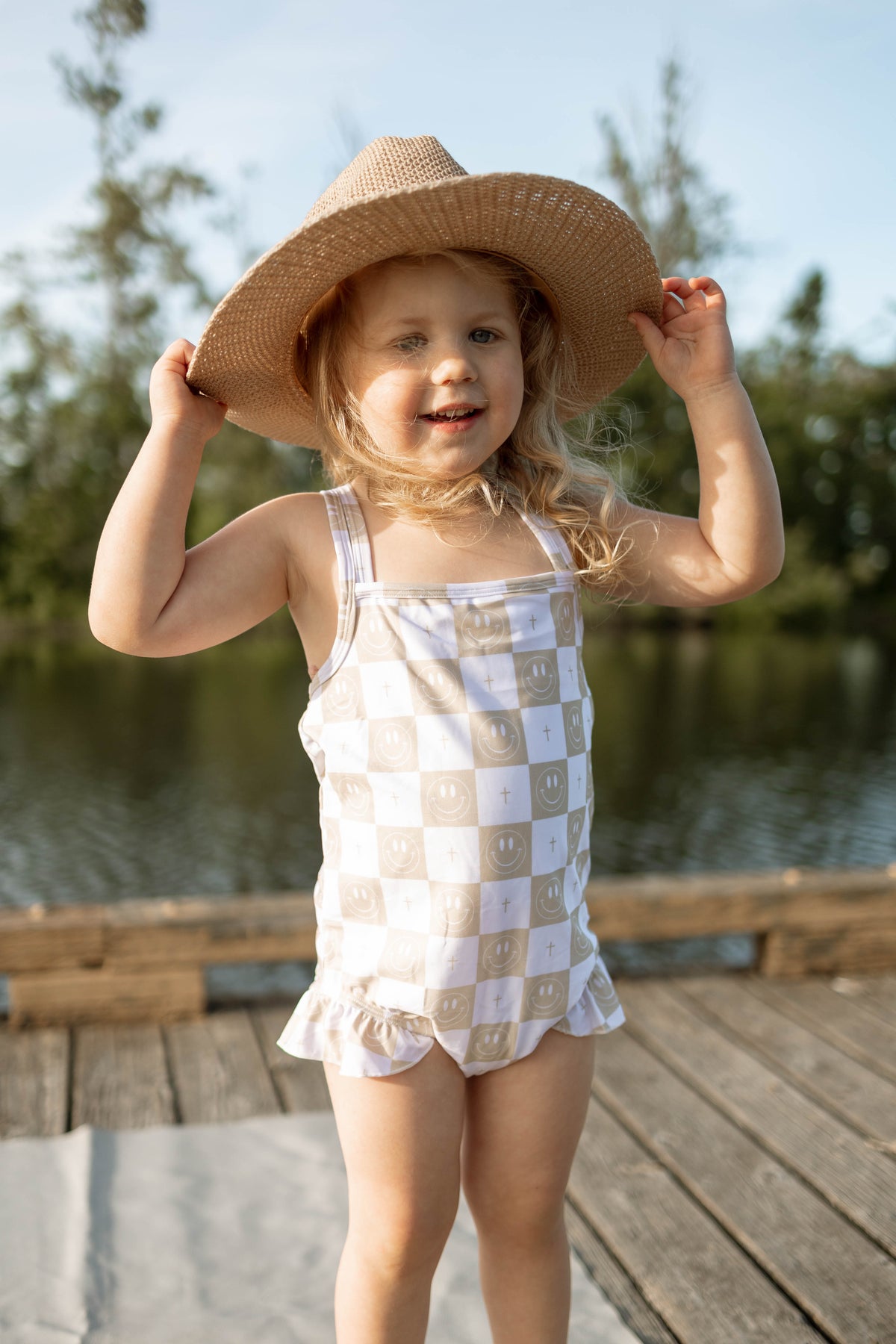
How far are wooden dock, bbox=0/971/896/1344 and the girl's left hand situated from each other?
1.36 metres

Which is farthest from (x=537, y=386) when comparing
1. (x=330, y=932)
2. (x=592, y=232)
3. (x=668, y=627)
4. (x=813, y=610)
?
(x=813, y=610)

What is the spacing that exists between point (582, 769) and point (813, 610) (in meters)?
25.1

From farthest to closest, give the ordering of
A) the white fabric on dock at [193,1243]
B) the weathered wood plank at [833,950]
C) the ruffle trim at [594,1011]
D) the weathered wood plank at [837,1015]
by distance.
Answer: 1. the weathered wood plank at [833,950]
2. the weathered wood plank at [837,1015]
3. the white fabric on dock at [193,1243]
4. the ruffle trim at [594,1011]

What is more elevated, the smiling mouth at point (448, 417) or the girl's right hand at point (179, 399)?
the girl's right hand at point (179, 399)

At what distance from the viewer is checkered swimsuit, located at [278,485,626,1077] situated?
127 centimetres

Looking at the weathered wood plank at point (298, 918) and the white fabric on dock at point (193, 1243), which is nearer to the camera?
the white fabric on dock at point (193, 1243)

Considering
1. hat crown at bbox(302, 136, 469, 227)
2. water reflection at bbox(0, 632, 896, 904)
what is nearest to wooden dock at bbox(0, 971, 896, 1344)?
hat crown at bbox(302, 136, 469, 227)

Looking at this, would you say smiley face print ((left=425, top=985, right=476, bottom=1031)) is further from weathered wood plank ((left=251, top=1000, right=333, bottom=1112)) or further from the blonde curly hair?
weathered wood plank ((left=251, top=1000, right=333, bottom=1112))

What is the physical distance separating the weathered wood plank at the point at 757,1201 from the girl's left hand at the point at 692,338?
4.49 ft

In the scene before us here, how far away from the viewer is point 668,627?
2352 cm

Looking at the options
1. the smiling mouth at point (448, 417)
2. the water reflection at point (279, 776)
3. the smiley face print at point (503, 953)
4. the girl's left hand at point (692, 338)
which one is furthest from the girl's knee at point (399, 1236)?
the water reflection at point (279, 776)

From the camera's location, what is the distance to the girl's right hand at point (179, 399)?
1308mm

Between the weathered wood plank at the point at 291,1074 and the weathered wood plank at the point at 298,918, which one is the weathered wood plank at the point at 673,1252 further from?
the weathered wood plank at the point at 298,918

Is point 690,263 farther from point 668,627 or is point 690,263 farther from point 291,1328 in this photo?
point 291,1328
